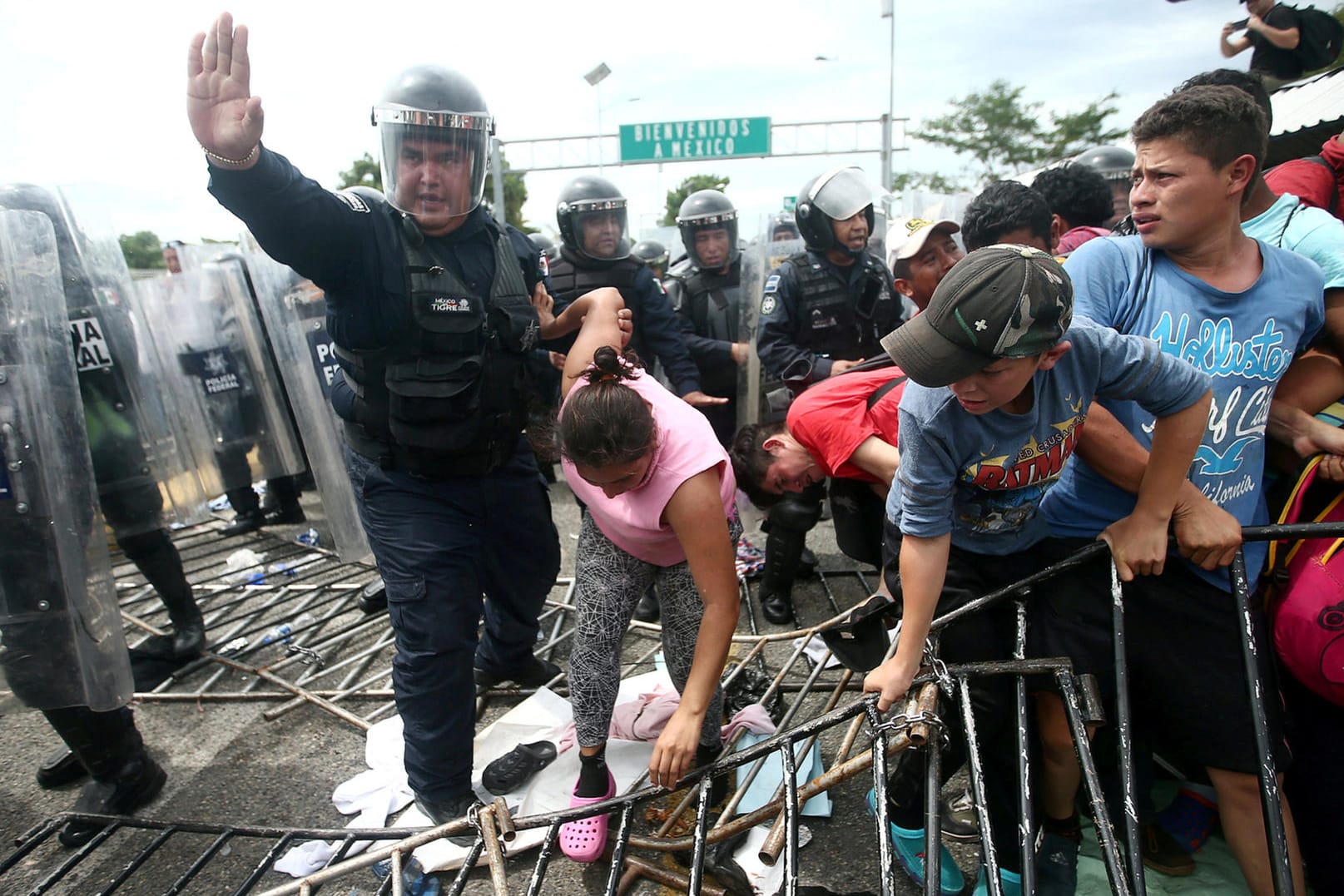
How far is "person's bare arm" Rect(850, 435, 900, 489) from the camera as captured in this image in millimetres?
2082

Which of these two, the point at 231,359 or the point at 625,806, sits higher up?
the point at 231,359

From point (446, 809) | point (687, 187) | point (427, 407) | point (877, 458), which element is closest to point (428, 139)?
point (427, 407)

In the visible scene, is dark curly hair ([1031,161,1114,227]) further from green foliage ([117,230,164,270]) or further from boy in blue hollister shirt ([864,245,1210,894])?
green foliage ([117,230,164,270])

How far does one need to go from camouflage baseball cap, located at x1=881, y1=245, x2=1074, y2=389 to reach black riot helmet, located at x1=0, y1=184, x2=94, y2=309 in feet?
10.2

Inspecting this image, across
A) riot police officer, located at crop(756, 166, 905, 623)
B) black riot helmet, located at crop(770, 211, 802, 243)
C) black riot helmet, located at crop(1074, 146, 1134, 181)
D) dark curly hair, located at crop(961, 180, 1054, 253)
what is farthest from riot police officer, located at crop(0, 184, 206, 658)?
black riot helmet, located at crop(1074, 146, 1134, 181)

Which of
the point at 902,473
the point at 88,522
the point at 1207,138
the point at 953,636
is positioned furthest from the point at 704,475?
the point at 88,522

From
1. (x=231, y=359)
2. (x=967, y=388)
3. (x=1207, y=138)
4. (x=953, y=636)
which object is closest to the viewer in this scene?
(x=967, y=388)

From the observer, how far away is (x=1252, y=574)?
1.58 m

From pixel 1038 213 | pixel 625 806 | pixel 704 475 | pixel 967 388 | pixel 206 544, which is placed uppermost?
pixel 1038 213

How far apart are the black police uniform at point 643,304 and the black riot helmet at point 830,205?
0.83 meters

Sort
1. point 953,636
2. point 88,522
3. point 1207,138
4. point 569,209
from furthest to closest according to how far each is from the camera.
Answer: point 569,209
point 88,522
point 953,636
point 1207,138

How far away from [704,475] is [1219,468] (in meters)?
1.08

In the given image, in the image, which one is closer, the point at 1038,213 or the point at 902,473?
the point at 902,473

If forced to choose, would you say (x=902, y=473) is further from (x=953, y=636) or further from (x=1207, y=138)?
(x=1207, y=138)
